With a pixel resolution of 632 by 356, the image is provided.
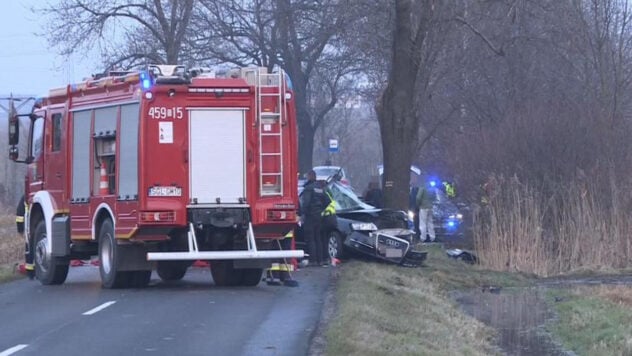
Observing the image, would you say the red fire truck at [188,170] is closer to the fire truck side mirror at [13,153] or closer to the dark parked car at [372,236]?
the fire truck side mirror at [13,153]

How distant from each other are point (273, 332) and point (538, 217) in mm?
11673

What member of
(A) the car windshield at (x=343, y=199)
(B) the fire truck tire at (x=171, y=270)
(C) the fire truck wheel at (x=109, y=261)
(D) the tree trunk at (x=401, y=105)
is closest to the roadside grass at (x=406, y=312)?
(A) the car windshield at (x=343, y=199)

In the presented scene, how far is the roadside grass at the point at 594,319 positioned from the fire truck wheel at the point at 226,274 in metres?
4.99

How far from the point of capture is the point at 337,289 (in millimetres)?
18891

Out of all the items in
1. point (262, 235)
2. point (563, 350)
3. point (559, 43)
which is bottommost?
A: point (563, 350)

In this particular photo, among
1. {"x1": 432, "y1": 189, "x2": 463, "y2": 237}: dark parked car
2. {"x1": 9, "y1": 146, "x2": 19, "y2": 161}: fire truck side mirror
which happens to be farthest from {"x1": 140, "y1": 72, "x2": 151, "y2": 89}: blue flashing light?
{"x1": 432, "y1": 189, "x2": 463, "y2": 237}: dark parked car

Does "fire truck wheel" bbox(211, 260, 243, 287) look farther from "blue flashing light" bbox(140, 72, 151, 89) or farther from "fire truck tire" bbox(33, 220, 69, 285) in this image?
"blue flashing light" bbox(140, 72, 151, 89)

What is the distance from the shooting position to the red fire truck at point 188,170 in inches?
728

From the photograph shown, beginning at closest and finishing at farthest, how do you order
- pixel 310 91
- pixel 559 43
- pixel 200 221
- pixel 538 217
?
1. pixel 200 221
2. pixel 538 217
3. pixel 559 43
4. pixel 310 91

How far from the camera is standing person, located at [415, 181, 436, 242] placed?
3166 cm

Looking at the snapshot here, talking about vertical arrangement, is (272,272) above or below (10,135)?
below

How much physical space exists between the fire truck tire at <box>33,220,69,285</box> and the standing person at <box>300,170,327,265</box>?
4671 millimetres

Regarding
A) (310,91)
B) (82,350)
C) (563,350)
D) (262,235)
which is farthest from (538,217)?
(310,91)

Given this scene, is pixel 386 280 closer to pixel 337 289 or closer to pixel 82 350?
pixel 337 289
